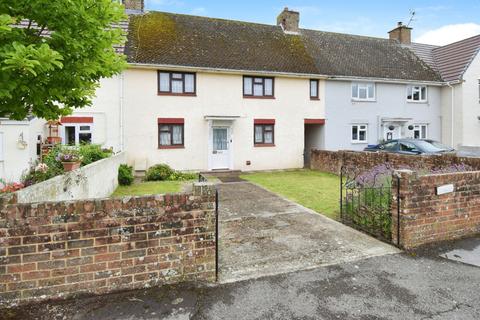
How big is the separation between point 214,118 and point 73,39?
12468 millimetres

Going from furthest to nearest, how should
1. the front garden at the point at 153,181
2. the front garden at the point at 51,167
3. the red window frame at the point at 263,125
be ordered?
the red window frame at the point at 263,125, the front garden at the point at 153,181, the front garden at the point at 51,167

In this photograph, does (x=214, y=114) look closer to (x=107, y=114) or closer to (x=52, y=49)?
(x=107, y=114)

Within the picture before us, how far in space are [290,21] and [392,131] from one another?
10070mm

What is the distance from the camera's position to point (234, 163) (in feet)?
56.1

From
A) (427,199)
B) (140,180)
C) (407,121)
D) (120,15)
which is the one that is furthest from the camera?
(407,121)

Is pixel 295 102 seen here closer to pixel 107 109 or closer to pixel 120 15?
pixel 107 109

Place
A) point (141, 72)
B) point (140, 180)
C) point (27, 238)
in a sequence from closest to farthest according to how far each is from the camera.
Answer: point (27, 238)
point (140, 180)
point (141, 72)

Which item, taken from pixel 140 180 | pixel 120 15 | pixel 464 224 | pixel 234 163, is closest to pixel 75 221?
pixel 120 15

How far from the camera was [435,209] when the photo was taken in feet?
17.9

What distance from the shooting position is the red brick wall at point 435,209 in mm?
5191

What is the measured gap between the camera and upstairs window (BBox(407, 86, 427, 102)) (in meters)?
21.0

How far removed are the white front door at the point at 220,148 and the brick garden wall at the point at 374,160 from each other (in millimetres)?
5049

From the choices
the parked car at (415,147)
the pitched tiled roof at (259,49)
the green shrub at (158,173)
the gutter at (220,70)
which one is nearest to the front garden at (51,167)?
the green shrub at (158,173)

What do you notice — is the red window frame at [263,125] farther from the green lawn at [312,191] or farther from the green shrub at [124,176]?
the green shrub at [124,176]
